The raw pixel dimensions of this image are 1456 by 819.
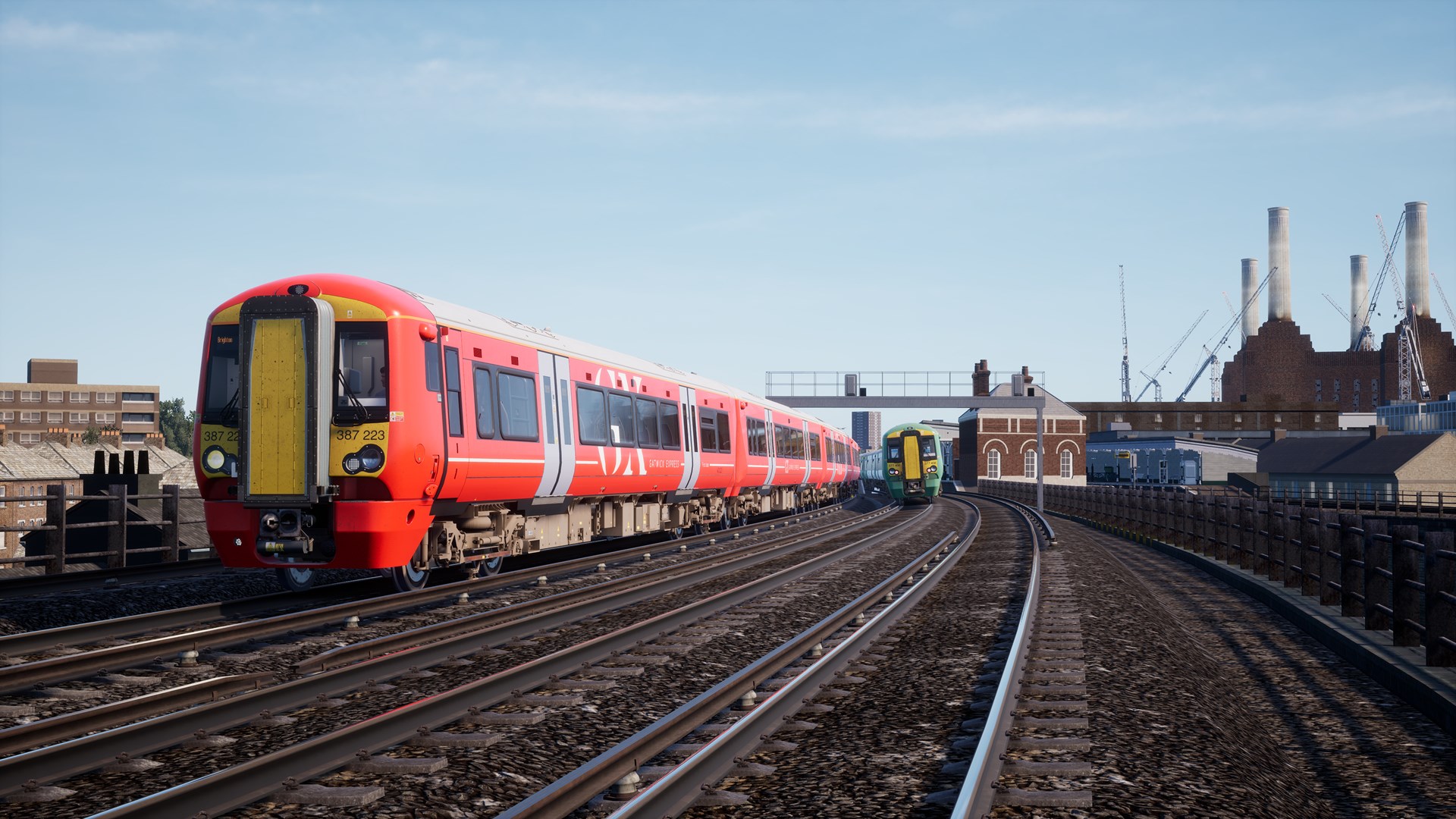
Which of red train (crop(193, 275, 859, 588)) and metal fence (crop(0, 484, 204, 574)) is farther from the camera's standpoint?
metal fence (crop(0, 484, 204, 574))

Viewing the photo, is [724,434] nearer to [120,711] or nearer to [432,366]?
[432,366]

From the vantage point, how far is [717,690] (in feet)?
27.5

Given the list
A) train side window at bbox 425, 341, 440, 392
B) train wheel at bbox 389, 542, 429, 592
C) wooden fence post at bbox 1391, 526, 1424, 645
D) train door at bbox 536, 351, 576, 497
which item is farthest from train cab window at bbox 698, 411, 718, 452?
wooden fence post at bbox 1391, 526, 1424, 645

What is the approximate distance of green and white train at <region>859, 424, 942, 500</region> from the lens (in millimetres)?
53000

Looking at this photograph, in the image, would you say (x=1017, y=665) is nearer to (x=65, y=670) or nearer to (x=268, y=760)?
(x=268, y=760)

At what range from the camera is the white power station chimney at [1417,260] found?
147 m

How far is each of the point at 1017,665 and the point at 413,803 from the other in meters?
5.25

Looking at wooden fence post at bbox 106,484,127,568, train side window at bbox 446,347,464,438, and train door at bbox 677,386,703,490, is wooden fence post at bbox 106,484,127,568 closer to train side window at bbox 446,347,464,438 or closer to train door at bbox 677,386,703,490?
train side window at bbox 446,347,464,438

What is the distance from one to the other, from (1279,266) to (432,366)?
6442 inches

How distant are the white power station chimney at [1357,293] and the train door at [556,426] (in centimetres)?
18854

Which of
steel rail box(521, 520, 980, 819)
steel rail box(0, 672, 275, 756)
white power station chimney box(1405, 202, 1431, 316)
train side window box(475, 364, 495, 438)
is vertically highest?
white power station chimney box(1405, 202, 1431, 316)

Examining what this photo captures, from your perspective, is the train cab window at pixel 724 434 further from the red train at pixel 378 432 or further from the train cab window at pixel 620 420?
the red train at pixel 378 432

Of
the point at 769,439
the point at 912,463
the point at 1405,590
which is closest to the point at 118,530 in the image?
the point at 1405,590

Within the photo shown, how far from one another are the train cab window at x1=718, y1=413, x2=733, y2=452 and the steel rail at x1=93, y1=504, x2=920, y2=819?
15730 mm
